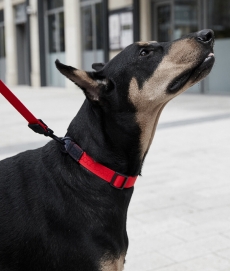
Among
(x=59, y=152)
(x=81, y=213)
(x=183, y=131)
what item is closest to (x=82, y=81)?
(x=59, y=152)

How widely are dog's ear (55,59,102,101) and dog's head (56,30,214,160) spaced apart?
11mm

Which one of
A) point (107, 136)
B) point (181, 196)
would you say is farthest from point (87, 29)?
point (107, 136)

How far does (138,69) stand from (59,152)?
2.16 feet

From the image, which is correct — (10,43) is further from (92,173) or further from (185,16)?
(92,173)

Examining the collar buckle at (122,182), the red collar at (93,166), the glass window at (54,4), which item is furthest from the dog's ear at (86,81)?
the glass window at (54,4)

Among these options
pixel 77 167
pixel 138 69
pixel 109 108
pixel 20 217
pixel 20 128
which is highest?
pixel 138 69

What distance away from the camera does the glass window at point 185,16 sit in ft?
57.1

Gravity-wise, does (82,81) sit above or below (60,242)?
above

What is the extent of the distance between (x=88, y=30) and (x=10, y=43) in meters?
8.28

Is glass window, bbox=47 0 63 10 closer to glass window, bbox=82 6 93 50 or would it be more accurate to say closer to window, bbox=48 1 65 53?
window, bbox=48 1 65 53

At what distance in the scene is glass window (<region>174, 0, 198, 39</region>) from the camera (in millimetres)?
17391

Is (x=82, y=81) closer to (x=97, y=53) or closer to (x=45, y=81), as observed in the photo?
(x=97, y=53)

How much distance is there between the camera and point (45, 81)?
84.8 feet

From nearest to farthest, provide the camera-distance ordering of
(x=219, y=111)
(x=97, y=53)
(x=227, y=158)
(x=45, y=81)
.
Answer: (x=227, y=158) < (x=219, y=111) < (x=97, y=53) < (x=45, y=81)
